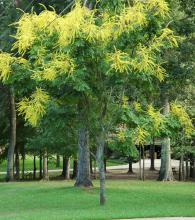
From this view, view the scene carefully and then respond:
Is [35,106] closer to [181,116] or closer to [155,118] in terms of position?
[155,118]

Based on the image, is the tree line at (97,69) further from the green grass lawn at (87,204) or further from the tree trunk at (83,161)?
the tree trunk at (83,161)

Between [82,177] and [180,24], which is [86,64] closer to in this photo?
[82,177]

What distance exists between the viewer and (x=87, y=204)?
18.1 m

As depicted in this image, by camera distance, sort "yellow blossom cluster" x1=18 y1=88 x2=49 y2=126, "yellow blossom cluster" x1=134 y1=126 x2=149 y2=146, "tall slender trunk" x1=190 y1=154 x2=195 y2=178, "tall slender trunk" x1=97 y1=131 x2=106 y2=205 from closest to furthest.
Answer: "yellow blossom cluster" x1=18 y1=88 x2=49 y2=126 < "yellow blossom cluster" x1=134 y1=126 x2=149 y2=146 < "tall slender trunk" x1=97 y1=131 x2=106 y2=205 < "tall slender trunk" x1=190 y1=154 x2=195 y2=178

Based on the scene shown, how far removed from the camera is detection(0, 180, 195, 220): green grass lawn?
14.7m

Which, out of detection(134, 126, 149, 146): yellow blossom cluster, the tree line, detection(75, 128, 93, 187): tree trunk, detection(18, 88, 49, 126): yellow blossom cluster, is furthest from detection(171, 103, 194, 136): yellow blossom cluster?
detection(75, 128, 93, 187): tree trunk

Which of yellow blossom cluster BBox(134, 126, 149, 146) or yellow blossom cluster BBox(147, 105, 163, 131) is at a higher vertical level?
yellow blossom cluster BBox(147, 105, 163, 131)

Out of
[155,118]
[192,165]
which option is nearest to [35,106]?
[155,118]

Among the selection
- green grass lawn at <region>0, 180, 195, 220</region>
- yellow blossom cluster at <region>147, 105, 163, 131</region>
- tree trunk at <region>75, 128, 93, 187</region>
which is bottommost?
green grass lawn at <region>0, 180, 195, 220</region>

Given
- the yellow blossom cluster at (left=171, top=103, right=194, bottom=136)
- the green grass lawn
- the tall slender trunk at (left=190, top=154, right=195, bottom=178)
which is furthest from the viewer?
the tall slender trunk at (left=190, top=154, right=195, bottom=178)

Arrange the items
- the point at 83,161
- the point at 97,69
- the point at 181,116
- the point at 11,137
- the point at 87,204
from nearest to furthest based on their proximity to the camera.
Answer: the point at 97,69, the point at 181,116, the point at 87,204, the point at 83,161, the point at 11,137

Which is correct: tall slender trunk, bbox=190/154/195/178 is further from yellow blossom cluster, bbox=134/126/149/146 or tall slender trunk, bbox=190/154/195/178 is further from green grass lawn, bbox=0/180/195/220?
yellow blossom cluster, bbox=134/126/149/146

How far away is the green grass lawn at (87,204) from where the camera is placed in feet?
48.1

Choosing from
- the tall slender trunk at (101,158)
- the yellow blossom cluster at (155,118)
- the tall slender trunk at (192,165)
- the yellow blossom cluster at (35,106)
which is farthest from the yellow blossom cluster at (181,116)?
the tall slender trunk at (192,165)
